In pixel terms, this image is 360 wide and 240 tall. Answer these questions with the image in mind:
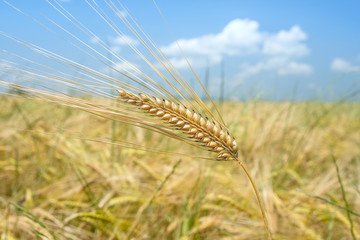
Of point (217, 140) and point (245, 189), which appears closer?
point (217, 140)

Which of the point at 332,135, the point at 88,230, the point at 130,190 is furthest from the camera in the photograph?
the point at 332,135

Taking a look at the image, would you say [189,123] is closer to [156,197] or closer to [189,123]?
[189,123]

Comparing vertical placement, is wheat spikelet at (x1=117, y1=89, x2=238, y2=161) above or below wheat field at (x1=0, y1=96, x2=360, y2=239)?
above

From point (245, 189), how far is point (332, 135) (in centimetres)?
214

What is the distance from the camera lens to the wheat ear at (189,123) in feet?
2.61

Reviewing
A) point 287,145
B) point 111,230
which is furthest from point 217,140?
point 287,145

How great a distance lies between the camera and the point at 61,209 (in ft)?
5.42

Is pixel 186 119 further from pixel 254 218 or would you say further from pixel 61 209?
pixel 61 209

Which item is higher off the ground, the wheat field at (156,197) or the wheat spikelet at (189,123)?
the wheat spikelet at (189,123)

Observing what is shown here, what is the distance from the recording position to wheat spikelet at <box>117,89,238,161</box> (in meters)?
0.79

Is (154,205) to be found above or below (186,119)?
below

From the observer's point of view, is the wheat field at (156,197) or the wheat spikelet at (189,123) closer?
the wheat spikelet at (189,123)

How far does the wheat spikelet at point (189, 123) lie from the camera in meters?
0.79

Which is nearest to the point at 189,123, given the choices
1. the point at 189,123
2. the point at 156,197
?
the point at 189,123
